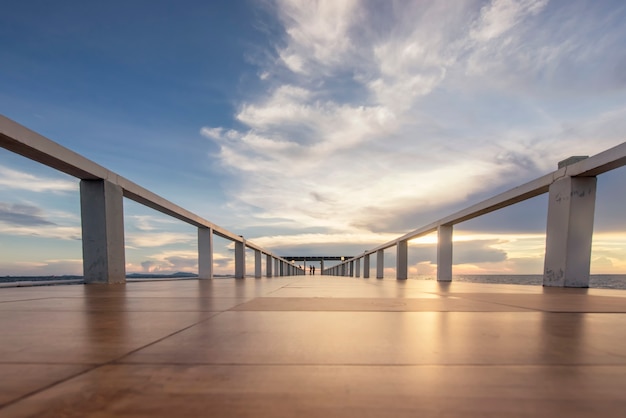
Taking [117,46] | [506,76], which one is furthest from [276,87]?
[506,76]

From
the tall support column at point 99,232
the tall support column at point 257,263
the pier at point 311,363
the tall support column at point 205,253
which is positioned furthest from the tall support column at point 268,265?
the pier at point 311,363

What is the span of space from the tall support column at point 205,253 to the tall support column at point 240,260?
16.4ft

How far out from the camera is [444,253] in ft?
45.7

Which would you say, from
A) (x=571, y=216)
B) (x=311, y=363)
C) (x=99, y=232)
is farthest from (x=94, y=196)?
(x=571, y=216)

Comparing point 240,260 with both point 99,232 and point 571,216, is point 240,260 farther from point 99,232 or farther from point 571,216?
point 571,216

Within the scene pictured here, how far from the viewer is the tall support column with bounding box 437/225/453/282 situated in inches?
539

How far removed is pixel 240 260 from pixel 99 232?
525 inches

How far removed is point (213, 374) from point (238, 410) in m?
0.33

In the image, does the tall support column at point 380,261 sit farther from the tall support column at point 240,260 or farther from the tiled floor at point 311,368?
the tiled floor at point 311,368

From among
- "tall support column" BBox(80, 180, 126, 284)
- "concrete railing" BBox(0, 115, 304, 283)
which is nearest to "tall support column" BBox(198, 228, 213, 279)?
"concrete railing" BBox(0, 115, 304, 283)

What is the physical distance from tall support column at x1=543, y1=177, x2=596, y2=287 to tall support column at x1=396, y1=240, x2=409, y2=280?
10910 mm

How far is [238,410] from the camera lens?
792 millimetres

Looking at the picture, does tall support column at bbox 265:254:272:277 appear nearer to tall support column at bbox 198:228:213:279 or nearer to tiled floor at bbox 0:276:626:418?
tall support column at bbox 198:228:213:279

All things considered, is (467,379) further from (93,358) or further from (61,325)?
(61,325)
